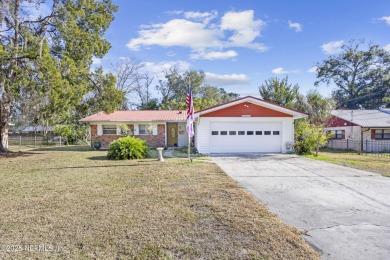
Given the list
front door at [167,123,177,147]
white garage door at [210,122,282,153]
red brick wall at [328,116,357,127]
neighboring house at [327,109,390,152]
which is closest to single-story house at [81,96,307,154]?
white garage door at [210,122,282,153]

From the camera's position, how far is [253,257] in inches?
137

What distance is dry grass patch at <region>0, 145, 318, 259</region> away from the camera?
366 centimetres

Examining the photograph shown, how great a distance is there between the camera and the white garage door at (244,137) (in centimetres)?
1722

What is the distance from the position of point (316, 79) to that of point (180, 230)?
48.6m

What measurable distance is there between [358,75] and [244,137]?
35.6 m

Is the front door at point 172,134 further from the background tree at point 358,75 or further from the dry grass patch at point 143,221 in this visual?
the background tree at point 358,75

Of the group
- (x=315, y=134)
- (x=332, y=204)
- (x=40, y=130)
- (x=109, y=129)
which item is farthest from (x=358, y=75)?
(x=40, y=130)

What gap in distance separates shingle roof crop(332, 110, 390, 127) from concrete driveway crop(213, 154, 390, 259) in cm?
1612

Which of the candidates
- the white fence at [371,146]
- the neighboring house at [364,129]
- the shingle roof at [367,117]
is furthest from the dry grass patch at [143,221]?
the shingle roof at [367,117]

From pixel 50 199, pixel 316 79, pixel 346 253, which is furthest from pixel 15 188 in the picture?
pixel 316 79

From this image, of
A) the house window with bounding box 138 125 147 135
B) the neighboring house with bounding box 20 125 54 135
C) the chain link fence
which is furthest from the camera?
the neighboring house with bounding box 20 125 54 135

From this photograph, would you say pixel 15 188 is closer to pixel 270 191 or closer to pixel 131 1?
pixel 270 191

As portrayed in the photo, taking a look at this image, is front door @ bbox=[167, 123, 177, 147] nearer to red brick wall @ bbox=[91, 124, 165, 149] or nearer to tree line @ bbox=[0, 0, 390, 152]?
red brick wall @ bbox=[91, 124, 165, 149]

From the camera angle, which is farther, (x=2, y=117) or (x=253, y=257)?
(x=2, y=117)
